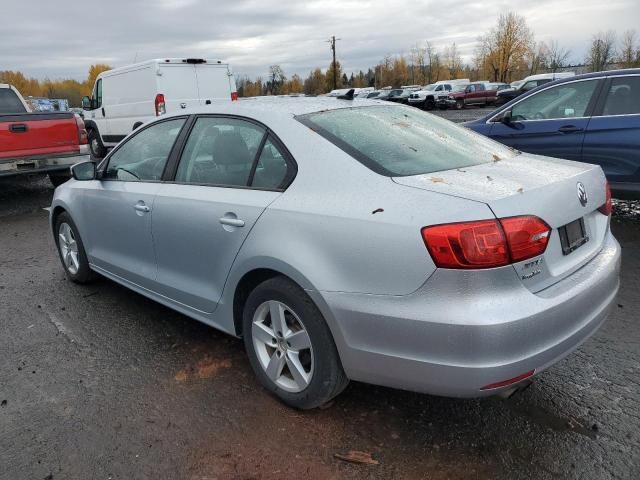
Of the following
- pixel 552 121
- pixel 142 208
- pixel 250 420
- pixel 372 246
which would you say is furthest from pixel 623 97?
pixel 250 420

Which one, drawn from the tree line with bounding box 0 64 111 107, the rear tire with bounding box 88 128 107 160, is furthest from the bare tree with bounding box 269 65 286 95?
the rear tire with bounding box 88 128 107 160

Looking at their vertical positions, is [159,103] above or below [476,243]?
above

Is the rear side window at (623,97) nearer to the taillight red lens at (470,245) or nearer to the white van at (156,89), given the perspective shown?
the taillight red lens at (470,245)

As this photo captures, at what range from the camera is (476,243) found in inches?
83.2

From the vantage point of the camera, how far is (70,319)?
13.7 ft

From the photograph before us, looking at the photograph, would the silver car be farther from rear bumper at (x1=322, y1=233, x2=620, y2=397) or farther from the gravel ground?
the gravel ground

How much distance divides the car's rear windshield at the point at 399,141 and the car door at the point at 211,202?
1.15ft

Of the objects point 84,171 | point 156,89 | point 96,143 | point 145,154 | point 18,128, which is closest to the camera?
point 145,154

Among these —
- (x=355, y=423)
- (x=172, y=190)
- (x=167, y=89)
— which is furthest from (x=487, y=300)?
(x=167, y=89)

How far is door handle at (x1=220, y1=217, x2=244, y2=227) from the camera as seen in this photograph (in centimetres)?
286

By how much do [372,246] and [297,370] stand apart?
848 mm

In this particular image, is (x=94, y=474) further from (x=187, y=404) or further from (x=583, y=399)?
(x=583, y=399)

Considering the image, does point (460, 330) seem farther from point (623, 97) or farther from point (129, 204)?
point (623, 97)

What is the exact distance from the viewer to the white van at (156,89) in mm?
13250
